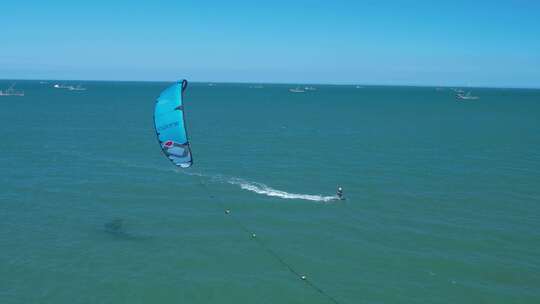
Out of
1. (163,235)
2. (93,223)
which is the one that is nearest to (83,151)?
(93,223)

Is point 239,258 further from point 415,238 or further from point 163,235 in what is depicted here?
point 415,238

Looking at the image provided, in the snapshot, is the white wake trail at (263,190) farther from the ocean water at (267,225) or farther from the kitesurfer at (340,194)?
the kitesurfer at (340,194)

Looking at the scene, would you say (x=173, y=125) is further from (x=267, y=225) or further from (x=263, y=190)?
(x=263, y=190)

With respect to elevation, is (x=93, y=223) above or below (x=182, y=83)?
below

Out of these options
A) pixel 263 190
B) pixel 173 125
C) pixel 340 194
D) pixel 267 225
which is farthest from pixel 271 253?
pixel 263 190

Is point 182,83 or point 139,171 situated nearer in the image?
point 182,83

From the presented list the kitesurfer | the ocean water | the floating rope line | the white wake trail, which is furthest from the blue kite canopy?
the kitesurfer
